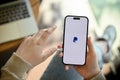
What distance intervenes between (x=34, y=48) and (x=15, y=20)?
0.55ft

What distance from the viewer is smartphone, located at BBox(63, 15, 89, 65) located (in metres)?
0.87

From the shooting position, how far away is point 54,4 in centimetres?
167

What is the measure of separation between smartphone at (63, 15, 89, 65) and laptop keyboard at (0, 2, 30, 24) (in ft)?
0.75

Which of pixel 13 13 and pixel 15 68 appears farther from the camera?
pixel 13 13

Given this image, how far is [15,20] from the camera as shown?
1019 mm

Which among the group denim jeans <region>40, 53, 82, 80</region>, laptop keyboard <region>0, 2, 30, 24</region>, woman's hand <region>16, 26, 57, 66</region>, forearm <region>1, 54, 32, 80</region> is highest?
laptop keyboard <region>0, 2, 30, 24</region>

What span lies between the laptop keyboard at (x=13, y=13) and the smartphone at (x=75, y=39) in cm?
23

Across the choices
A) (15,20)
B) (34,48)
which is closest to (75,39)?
(34,48)

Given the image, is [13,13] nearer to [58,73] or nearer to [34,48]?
[34,48]

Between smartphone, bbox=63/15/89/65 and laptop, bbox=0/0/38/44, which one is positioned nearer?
smartphone, bbox=63/15/89/65

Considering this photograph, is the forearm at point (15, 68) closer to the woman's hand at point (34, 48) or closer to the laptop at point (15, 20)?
the woman's hand at point (34, 48)

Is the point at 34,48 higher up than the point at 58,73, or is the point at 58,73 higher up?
the point at 34,48

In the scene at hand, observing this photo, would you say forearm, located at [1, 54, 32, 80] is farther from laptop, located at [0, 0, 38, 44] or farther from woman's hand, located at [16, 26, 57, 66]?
laptop, located at [0, 0, 38, 44]

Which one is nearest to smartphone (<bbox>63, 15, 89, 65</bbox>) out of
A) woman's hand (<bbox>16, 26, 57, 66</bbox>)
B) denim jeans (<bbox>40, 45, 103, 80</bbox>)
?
woman's hand (<bbox>16, 26, 57, 66</bbox>)
